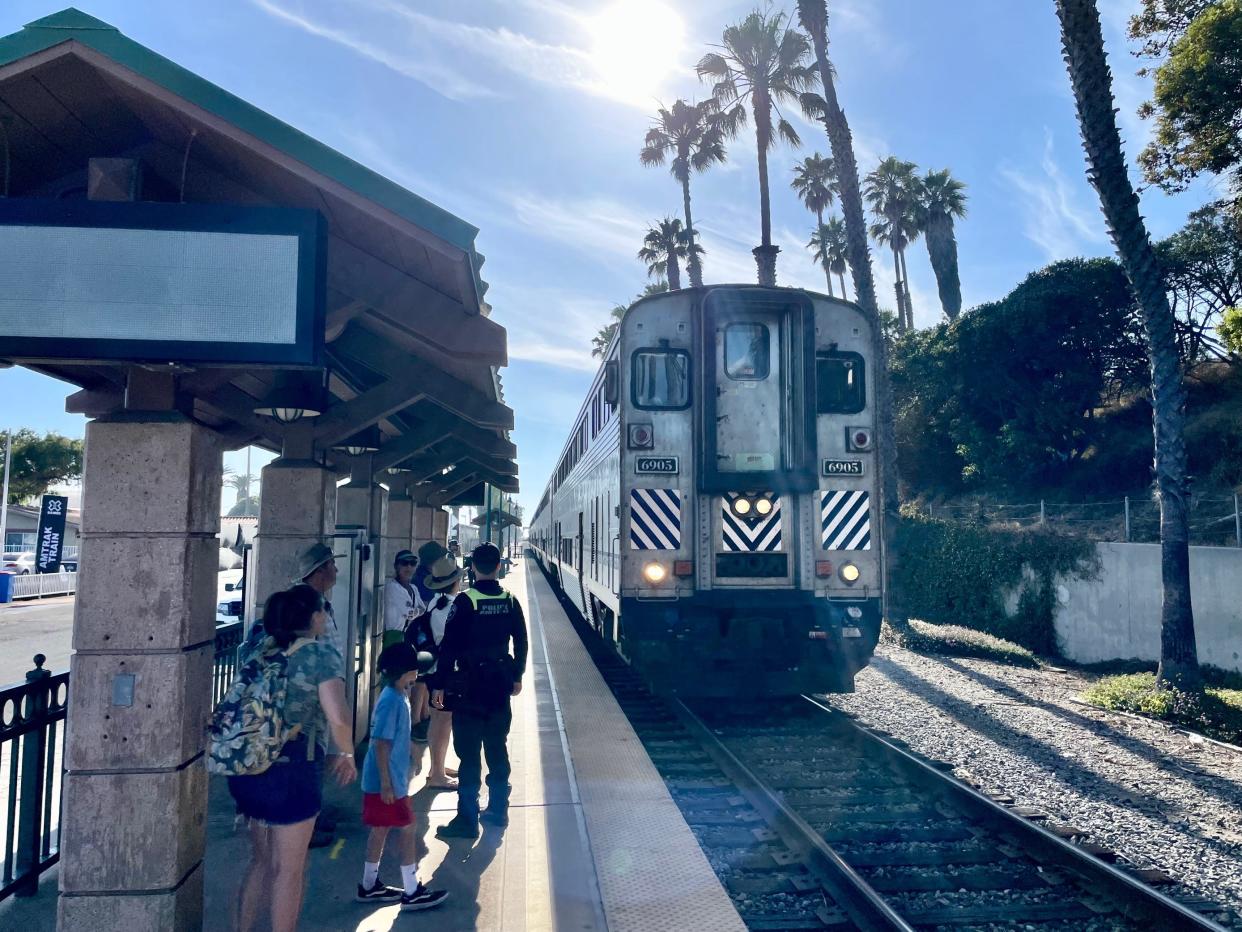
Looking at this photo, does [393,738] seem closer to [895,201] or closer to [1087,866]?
[1087,866]

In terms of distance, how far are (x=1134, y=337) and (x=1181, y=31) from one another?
12371 millimetres

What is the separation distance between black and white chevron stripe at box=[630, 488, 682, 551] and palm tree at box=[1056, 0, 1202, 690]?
22.8 ft

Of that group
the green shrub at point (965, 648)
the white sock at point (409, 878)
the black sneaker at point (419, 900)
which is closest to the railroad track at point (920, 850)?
the black sneaker at point (419, 900)

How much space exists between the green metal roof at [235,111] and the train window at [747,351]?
5.09 metres

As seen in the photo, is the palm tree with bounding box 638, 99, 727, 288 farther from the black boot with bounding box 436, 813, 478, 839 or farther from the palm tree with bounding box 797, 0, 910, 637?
the black boot with bounding box 436, 813, 478, 839

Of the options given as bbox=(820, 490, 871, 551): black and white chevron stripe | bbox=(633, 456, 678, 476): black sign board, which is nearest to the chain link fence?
bbox=(820, 490, 871, 551): black and white chevron stripe

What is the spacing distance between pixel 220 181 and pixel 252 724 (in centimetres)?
268

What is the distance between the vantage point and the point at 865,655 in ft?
27.7

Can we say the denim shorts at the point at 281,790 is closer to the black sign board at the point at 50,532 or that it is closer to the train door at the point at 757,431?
the train door at the point at 757,431

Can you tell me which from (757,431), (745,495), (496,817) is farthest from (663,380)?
(496,817)

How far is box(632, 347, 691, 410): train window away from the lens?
872cm

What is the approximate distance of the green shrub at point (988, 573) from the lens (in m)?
18.4

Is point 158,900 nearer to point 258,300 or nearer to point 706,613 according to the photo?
point 258,300

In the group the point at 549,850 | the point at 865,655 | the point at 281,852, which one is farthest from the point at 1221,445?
the point at 281,852
